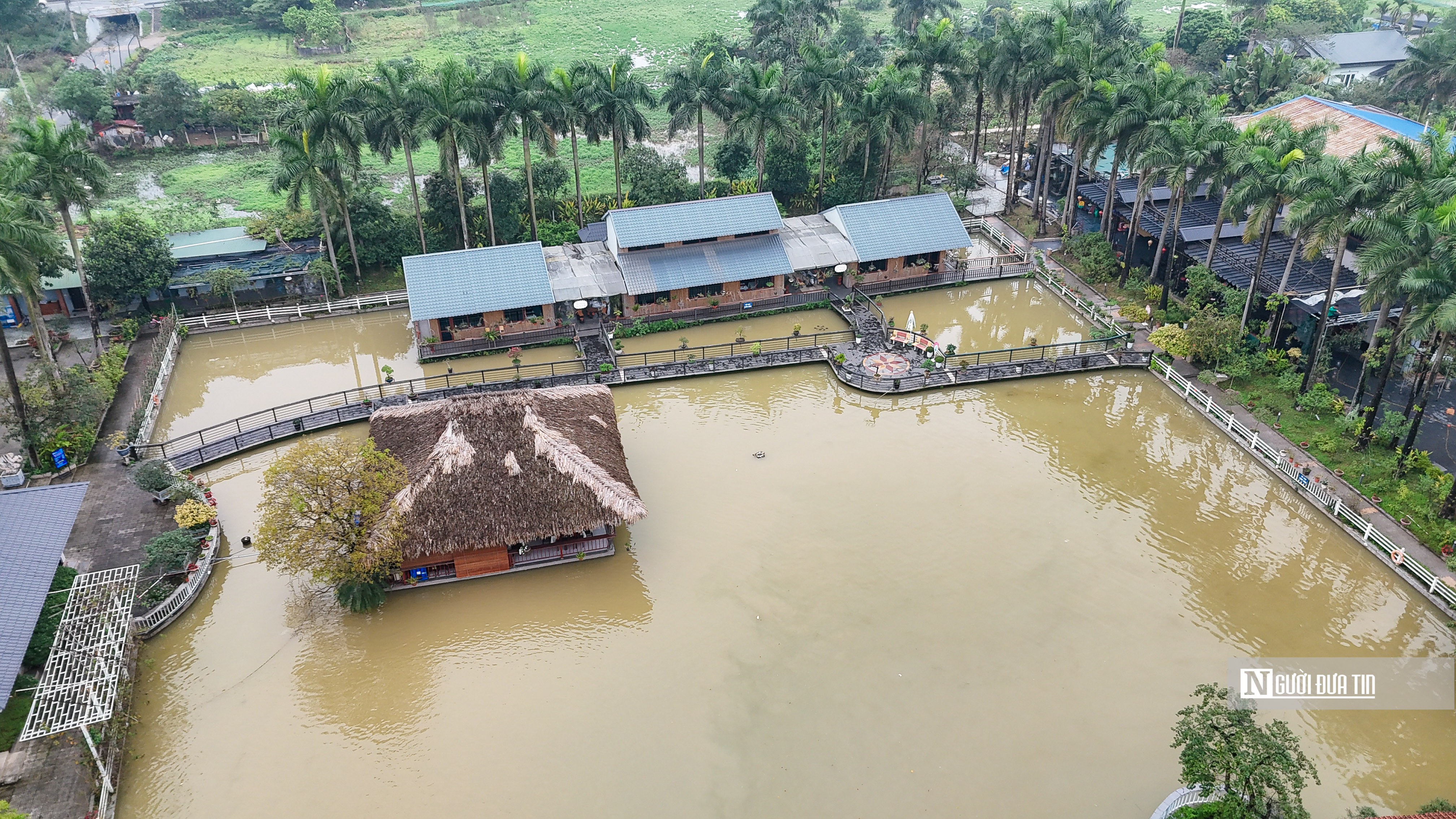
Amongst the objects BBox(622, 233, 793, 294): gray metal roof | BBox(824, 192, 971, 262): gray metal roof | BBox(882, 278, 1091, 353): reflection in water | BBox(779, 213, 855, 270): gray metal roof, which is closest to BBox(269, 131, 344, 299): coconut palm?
BBox(622, 233, 793, 294): gray metal roof

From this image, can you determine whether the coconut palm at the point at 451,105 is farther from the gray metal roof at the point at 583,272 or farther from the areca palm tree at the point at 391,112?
the gray metal roof at the point at 583,272

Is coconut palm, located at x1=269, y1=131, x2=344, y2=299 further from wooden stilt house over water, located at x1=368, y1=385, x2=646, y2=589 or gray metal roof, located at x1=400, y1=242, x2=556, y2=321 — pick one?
wooden stilt house over water, located at x1=368, y1=385, x2=646, y2=589

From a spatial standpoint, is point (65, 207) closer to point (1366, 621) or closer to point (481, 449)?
point (481, 449)

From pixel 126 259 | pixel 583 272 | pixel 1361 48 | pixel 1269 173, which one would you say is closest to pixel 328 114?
pixel 126 259

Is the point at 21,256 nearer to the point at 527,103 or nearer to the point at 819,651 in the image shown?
the point at 527,103

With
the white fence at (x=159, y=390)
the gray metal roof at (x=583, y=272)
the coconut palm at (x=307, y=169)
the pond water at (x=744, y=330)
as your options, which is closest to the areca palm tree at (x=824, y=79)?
the pond water at (x=744, y=330)
